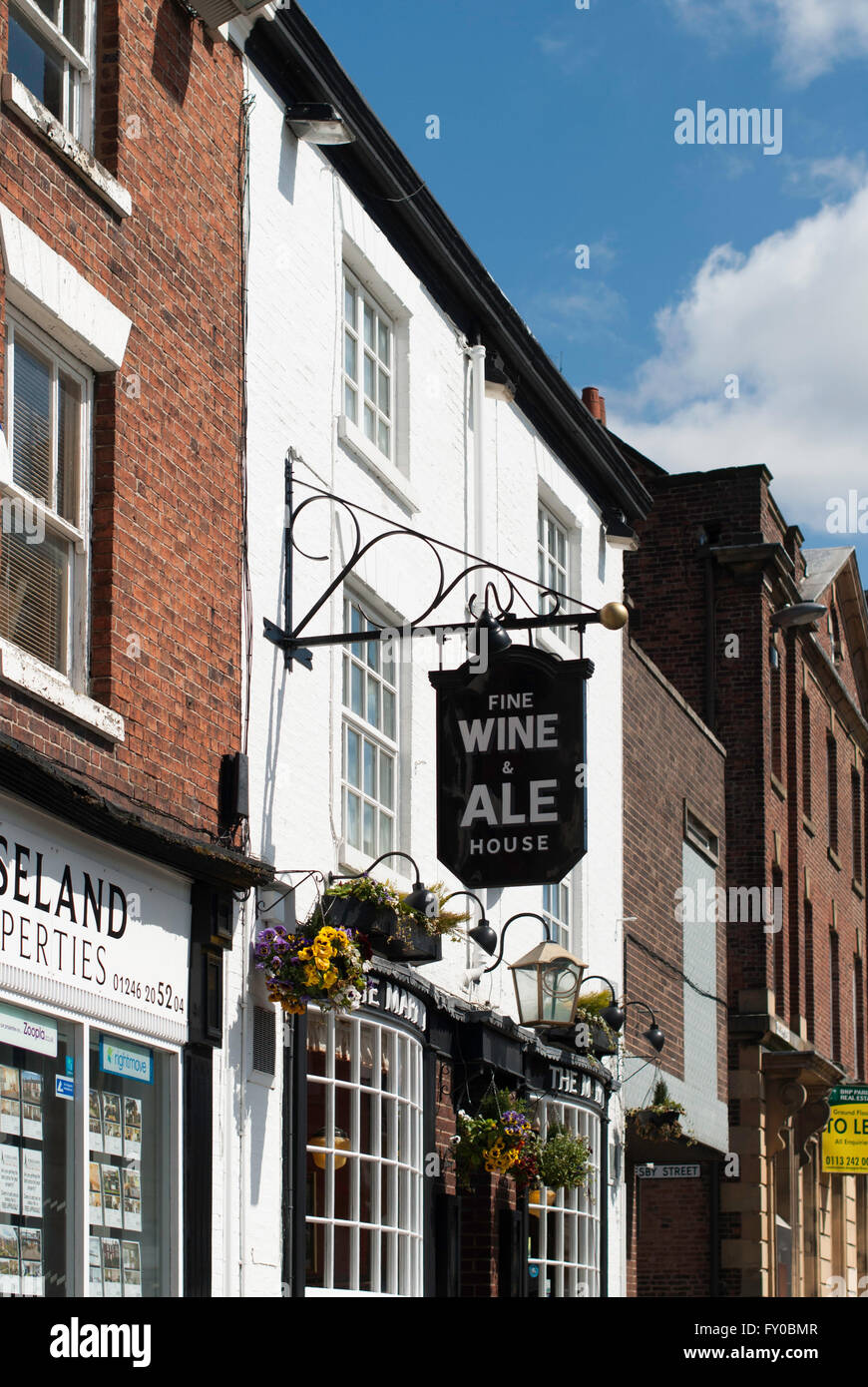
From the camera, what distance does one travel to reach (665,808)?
22.0 metres

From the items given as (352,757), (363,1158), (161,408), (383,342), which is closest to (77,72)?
(161,408)

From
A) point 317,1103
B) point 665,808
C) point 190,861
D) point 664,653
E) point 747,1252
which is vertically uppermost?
point 664,653

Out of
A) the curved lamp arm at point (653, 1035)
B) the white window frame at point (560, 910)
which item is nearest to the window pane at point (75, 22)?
the white window frame at point (560, 910)

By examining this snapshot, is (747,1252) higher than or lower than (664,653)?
lower

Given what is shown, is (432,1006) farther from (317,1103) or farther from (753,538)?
(753,538)

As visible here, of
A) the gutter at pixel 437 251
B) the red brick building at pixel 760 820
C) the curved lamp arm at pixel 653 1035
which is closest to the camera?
the gutter at pixel 437 251

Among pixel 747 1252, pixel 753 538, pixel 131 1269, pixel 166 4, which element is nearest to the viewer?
pixel 131 1269

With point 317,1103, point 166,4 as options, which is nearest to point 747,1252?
point 317,1103

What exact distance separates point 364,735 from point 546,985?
8.97 ft

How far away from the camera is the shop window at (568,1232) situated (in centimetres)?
1602

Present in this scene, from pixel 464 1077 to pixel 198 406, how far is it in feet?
18.6

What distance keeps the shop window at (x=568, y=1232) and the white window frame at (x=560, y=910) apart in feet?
4.95

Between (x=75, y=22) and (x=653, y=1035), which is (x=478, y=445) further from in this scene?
(x=75, y=22)

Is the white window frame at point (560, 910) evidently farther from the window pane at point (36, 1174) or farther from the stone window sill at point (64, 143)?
the stone window sill at point (64, 143)
